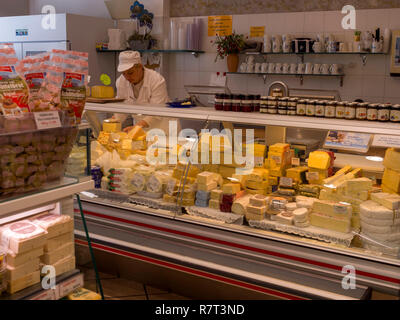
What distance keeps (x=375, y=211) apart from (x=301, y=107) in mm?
745

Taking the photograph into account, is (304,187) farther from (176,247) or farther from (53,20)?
(53,20)

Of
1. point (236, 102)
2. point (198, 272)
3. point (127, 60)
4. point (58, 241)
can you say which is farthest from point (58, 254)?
point (127, 60)

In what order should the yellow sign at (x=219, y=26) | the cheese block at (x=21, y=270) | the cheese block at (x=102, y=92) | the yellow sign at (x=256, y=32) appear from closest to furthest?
the cheese block at (x=21, y=270)
the cheese block at (x=102, y=92)
the yellow sign at (x=256, y=32)
the yellow sign at (x=219, y=26)

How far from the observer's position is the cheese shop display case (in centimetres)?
251

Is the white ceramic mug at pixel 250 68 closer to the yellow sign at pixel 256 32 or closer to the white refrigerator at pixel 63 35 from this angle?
the yellow sign at pixel 256 32

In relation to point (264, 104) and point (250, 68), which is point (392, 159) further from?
point (250, 68)

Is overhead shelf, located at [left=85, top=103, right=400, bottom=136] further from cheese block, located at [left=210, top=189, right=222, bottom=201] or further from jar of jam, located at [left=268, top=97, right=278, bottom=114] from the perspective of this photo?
cheese block, located at [left=210, top=189, right=222, bottom=201]

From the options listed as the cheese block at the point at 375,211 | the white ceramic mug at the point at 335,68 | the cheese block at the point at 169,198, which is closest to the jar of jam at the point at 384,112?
the cheese block at the point at 375,211

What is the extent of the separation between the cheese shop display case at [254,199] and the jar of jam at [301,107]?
0.26 feet

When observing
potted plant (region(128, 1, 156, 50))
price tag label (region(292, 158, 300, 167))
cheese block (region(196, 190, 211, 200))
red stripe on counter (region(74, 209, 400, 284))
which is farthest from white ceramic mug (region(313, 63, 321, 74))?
red stripe on counter (region(74, 209, 400, 284))

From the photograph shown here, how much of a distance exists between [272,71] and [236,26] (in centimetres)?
95

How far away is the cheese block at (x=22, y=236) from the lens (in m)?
1.61
